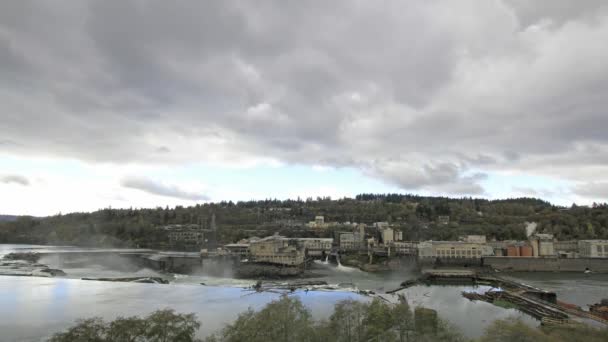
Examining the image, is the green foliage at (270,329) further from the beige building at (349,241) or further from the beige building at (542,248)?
the beige building at (349,241)

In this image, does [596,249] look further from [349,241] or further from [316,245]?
[316,245]

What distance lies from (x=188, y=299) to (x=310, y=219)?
184 ft

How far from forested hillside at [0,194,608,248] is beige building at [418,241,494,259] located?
10057 mm

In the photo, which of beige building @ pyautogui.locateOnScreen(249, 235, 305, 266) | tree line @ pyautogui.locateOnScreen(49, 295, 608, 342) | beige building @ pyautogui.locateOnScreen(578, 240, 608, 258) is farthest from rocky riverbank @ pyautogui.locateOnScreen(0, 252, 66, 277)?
beige building @ pyautogui.locateOnScreen(578, 240, 608, 258)

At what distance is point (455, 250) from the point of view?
40.6 meters

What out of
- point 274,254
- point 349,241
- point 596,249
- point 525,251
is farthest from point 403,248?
point 596,249

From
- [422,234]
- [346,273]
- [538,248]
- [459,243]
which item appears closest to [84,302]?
[346,273]

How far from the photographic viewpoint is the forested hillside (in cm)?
5146

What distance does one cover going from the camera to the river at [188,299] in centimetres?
1606

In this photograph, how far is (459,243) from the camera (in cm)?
4109

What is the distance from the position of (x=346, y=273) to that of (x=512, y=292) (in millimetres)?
12704

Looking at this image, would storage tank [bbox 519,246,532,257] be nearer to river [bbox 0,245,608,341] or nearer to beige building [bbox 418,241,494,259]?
beige building [bbox 418,241,494,259]

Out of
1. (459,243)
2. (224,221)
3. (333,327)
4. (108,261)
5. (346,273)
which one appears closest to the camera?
(333,327)

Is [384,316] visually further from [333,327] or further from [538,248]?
[538,248]
